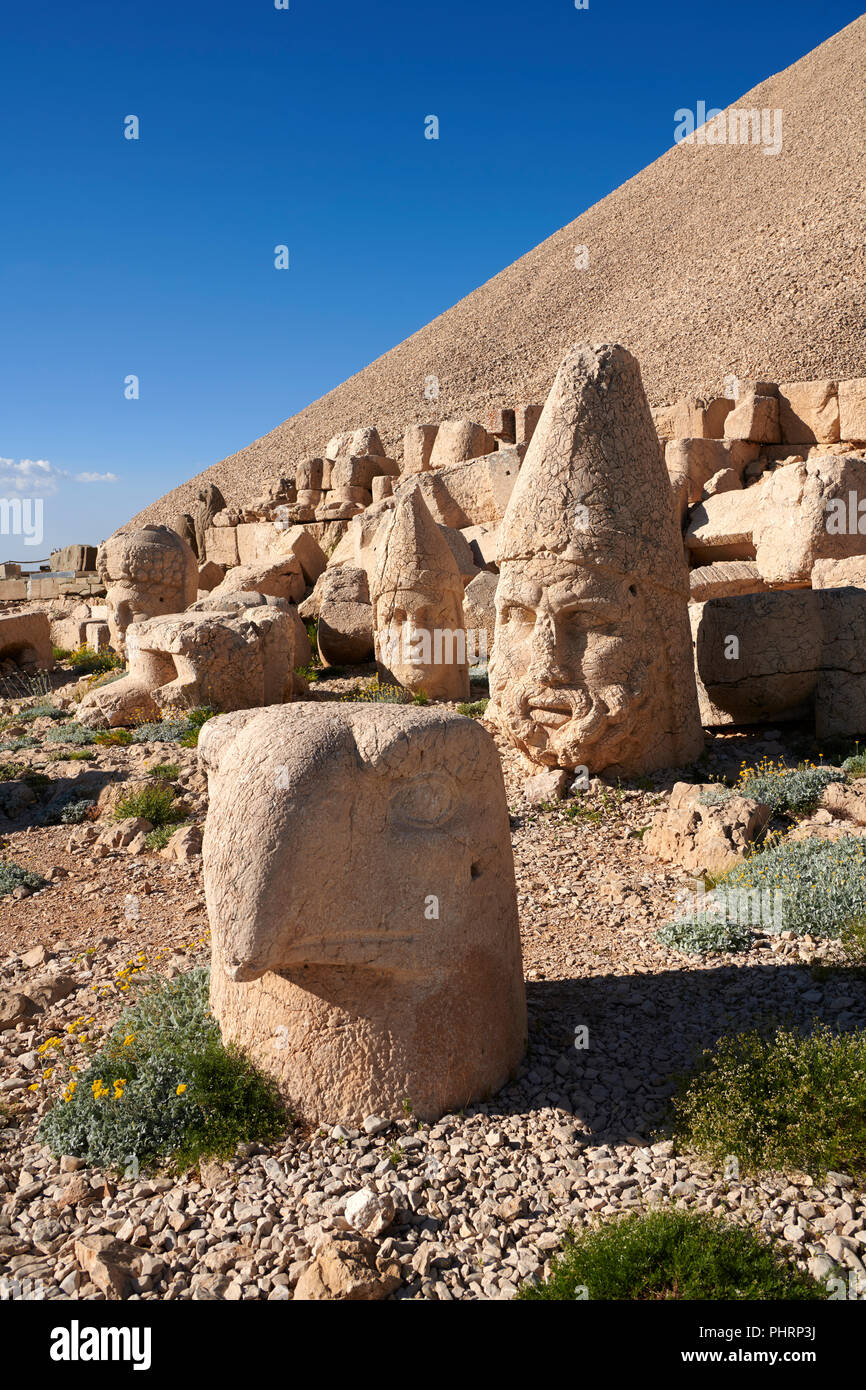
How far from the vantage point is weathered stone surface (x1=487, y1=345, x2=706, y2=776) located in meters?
6.78

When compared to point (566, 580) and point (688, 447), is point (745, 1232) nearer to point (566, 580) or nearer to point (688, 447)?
point (566, 580)

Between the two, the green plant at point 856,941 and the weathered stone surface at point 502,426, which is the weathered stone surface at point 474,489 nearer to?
the weathered stone surface at point 502,426

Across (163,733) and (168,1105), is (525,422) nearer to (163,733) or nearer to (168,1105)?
(163,733)

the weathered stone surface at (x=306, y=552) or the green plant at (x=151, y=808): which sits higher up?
the weathered stone surface at (x=306, y=552)

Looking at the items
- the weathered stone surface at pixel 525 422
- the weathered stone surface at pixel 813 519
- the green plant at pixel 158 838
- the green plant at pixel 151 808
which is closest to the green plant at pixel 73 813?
the green plant at pixel 151 808

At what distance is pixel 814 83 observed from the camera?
50.4 meters

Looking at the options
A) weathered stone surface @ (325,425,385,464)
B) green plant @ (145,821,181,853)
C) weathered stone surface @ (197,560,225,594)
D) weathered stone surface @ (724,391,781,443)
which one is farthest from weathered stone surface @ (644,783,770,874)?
weathered stone surface @ (325,425,385,464)

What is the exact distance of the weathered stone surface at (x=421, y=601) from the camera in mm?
10688

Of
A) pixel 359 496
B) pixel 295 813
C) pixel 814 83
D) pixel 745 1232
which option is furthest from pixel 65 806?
pixel 814 83

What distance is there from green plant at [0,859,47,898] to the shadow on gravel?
12.9ft

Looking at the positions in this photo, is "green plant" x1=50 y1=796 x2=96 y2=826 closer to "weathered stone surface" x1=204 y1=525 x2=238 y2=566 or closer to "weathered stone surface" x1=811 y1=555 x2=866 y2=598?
"weathered stone surface" x1=811 y1=555 x2=866 y2=598

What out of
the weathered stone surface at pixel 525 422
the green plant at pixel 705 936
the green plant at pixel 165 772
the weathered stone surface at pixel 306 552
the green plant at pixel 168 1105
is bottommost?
the green plant at pixel 168 1105

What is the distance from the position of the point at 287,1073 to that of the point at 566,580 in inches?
169

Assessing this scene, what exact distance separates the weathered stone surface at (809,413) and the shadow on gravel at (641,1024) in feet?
47.0
